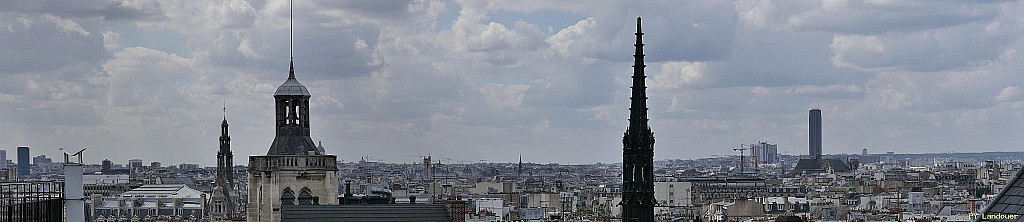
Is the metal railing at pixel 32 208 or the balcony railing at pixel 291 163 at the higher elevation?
the balcony railing at pixel 291 163

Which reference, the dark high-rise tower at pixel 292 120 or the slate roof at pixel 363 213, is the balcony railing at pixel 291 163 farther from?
the slate roof at pixel 363 213

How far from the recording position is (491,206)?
130 meters

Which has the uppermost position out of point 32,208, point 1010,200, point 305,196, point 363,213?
point 1010,200

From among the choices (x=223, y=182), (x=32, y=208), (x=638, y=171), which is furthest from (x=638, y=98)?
(x=223, y=182)

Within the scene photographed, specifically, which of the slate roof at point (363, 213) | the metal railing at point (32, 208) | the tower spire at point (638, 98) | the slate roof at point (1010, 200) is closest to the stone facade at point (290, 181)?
the slate roof at point (363, 213)

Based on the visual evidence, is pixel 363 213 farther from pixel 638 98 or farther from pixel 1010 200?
pixel 1010 200

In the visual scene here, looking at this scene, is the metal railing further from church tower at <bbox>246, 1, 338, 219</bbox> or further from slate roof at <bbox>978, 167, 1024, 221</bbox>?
church tower at <bbox>246, 1, 338, 219</bbox>

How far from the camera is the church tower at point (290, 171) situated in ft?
169

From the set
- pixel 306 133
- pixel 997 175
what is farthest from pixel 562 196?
pixel 306 133

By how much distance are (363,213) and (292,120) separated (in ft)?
34.6

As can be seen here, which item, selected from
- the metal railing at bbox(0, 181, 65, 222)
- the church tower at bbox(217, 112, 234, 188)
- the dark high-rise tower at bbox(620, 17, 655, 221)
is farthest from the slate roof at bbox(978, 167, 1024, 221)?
the church tower at bbox(217, 112, 234, 188)

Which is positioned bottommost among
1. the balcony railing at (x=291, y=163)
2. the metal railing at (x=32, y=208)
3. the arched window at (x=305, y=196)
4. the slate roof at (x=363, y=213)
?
the slate roof at (x=363, y=213)

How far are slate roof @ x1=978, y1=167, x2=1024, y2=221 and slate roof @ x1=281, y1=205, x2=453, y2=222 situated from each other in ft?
80.1

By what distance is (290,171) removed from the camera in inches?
2036
